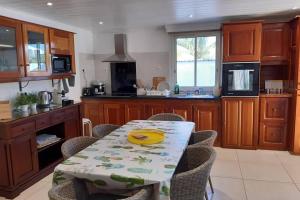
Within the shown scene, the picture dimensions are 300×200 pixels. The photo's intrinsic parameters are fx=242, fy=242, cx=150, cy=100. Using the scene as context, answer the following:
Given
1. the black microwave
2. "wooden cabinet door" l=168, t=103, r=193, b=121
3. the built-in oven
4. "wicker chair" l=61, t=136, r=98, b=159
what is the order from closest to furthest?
"wicker chair" l=61, t=136, r=98, b=159 < the black microwave < the built-in oven < "wooden cabinet door" l=168, t=103, r=193, b=121

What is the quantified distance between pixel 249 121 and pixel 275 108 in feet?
1.48

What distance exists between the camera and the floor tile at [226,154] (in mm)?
3699

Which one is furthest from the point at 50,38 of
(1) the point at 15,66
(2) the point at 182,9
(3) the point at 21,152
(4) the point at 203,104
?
(4) the point at 203,104

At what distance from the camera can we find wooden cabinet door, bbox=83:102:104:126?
4.76 meters

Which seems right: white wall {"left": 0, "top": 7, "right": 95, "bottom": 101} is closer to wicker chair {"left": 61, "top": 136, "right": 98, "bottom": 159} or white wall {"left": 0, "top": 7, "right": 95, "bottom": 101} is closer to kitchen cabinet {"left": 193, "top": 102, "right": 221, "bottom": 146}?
wicker chair {"left": 61, "top": 136, "right": 98, "bottom": 159}

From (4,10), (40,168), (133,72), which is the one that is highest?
(4,10)

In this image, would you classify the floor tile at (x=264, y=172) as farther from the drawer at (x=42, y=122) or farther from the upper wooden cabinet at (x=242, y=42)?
the drawer at (x=42, y=122)

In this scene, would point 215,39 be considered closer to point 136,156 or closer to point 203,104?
point 203,104

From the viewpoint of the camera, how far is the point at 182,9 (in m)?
3.39

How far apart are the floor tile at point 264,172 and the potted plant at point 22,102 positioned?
2939mm

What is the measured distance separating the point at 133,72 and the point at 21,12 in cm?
236

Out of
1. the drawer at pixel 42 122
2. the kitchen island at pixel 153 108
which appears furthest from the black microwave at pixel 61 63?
the kitchen island at pixel 153 108

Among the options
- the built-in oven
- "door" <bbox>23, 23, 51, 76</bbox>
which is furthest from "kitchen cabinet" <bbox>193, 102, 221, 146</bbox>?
"door" <bbox>23, 23, 51, 76</bbox>

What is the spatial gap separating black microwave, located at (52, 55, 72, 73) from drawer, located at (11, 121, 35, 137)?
0.94 m
